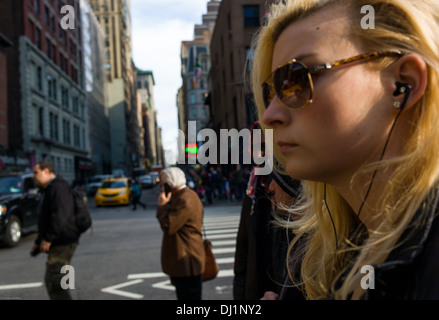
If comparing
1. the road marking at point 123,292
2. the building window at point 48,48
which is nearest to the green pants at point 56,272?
the road marking at point 123,292

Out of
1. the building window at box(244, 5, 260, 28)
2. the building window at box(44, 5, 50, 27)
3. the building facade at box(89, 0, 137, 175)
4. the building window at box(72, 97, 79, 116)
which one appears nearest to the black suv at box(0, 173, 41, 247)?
the building window at box(244, 5, 260, 28)

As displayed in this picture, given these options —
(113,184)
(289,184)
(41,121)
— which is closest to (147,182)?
(41,121)

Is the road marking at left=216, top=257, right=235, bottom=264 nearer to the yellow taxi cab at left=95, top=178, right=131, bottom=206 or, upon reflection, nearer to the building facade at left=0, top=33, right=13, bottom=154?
the yellow taxi cab at left=95, top=178, right=131, bottom=206

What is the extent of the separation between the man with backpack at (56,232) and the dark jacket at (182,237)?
A: 3.95 ft

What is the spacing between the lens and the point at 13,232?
9.52 m

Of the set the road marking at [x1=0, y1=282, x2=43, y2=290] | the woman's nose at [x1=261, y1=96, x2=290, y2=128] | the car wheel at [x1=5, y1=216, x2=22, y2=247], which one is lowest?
the road marking at [x1=0, y1=282, x2=43, y2=290]

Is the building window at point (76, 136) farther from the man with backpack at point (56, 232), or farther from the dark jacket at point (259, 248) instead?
the dark jacket at point (259, 248)

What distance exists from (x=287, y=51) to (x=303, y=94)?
177 mm

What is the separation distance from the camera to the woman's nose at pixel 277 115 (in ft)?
3.32

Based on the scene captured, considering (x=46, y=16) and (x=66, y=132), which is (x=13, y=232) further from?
(x=66, y=132)

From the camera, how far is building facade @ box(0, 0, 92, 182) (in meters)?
31.4

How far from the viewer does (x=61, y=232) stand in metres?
4.59

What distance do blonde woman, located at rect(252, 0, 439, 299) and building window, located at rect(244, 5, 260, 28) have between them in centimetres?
2730
